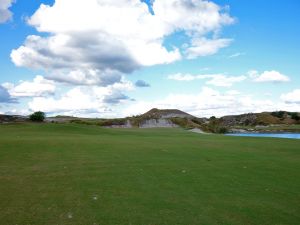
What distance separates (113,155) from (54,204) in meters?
8.38

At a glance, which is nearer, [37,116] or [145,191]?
[145,191]

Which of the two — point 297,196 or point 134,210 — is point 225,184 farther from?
point 134,210

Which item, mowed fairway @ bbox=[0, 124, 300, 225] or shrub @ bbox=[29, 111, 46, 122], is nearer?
mowed fairway @ bbox=[0, 124, 300, 225]

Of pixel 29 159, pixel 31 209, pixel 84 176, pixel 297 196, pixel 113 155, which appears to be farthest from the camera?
pixel 113 155

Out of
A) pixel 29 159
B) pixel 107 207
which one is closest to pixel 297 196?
pixel 107 207

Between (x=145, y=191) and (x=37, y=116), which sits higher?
(x=37, y=116)

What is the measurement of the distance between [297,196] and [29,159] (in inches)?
431

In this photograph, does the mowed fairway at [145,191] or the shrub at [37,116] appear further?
the shrub at [37,116]

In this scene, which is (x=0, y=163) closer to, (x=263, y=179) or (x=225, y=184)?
(x=225, y=184)

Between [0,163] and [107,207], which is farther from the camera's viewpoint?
[0,163]

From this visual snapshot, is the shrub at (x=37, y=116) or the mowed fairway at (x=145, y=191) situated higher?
the shrub at (x=37, y=116)

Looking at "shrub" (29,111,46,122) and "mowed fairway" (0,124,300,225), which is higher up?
"shrub" (29,111,46,122)

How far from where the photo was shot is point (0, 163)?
44.2 feet

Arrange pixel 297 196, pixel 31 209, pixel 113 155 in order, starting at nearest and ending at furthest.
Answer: pixel 31 209 < pixel 297 196 < pixel 113 155
